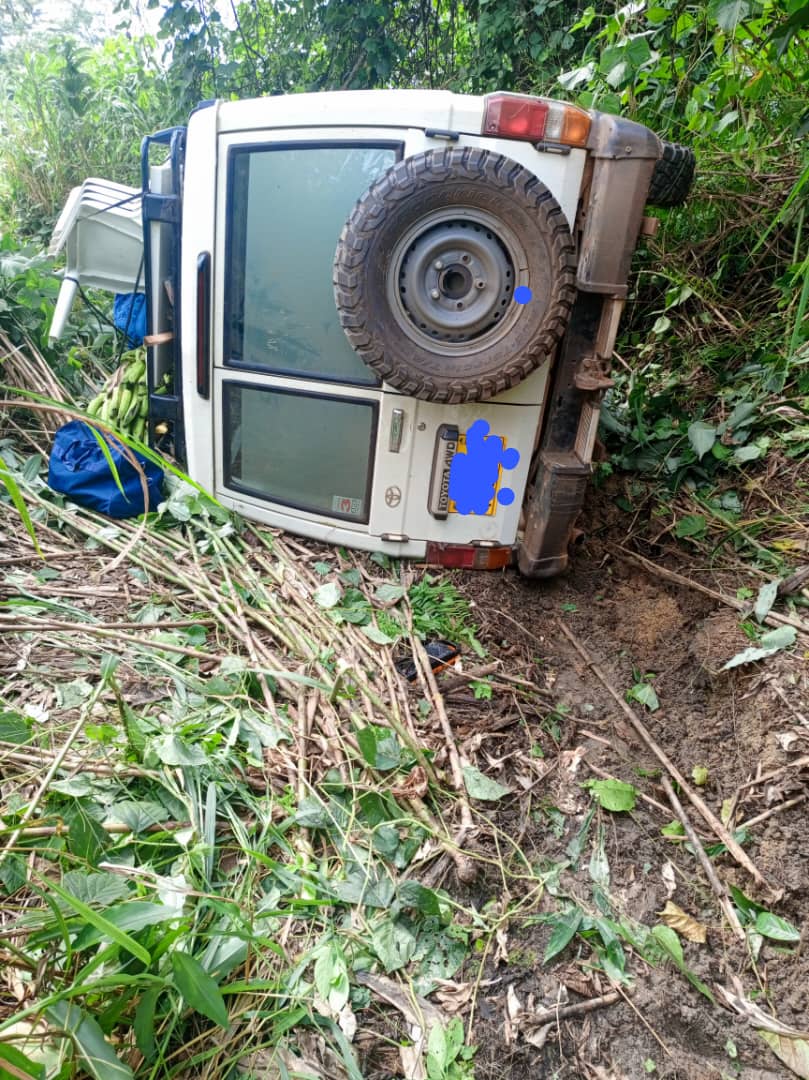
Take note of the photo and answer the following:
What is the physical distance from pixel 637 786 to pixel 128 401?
287 cm

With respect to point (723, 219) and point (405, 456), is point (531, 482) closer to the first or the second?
point (405, 456)

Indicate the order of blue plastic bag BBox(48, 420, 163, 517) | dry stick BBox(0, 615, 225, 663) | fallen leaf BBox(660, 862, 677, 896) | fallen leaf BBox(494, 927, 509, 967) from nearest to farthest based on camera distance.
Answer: fallen leaf BBox(494, 927, 509, 967)
fallen leaf BBox(660, 862, 677, 896)
dry stick BBox(0, 615, 225, 663)
blue plastic bag BBox(48, 420, 163, 517)

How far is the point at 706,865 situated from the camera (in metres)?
1.80

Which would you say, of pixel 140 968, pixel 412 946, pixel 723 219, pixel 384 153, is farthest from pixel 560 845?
pixel 723 219

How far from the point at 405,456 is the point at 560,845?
145 cm

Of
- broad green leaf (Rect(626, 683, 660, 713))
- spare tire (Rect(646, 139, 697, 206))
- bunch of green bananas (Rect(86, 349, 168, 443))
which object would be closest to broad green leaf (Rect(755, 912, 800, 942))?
broad green leaf (Rect(626, 683, 660, 713))

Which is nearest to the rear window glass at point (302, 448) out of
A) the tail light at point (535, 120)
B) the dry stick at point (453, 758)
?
the dry stick at point (453, 758)

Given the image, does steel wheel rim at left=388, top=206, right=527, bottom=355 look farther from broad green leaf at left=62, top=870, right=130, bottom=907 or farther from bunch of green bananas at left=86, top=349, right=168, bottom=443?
broad green leaf at left=62, top=870, right=130, bottom=907

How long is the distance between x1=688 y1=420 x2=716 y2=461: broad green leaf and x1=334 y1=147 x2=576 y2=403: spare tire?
3.48ft

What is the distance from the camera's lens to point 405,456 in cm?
263

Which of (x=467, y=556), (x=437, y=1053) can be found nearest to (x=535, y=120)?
(x=467, y=556)

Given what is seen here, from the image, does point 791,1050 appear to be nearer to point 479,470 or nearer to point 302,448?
point 479,470

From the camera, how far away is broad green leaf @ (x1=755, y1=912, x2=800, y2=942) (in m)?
1.61

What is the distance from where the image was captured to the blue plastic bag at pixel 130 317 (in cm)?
380
